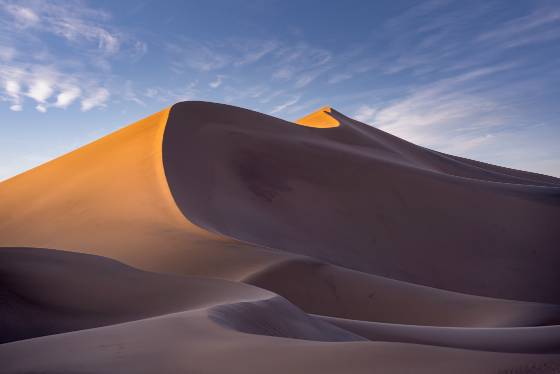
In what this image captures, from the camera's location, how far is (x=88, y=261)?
238 inches

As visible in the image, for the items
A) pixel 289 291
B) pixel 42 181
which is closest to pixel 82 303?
pixel 289 291

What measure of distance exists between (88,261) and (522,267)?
9.83m

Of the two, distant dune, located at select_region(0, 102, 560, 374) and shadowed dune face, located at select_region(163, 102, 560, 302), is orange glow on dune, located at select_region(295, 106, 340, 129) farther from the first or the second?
shadowed dune face, located at select_region(163, 102, 560, 302)

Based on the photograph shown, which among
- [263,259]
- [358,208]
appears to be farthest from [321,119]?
[263,259]

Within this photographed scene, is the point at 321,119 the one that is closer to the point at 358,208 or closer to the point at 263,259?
the point at 358,208

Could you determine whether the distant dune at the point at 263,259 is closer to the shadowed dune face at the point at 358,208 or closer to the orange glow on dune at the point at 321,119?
the shadowed dune face at the point at 358,208

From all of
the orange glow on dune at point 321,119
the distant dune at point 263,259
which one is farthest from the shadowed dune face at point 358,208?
the orange glow on dune at point 321,119

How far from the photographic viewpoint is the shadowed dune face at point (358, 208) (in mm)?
11000

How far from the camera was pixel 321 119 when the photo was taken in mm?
25516

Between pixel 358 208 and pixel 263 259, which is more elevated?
pixel 358 208

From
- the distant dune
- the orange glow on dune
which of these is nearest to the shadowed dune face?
the distant dune

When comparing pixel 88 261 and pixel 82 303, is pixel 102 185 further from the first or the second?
pixel 82 303

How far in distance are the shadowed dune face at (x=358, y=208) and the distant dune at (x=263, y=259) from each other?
0.05 m

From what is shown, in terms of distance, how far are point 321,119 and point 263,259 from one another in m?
18.7
